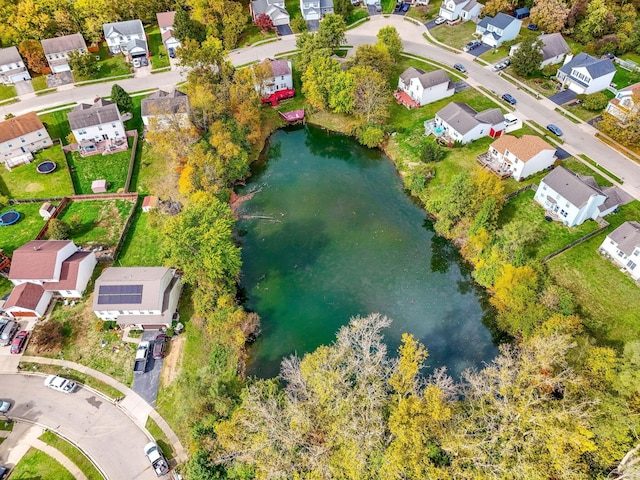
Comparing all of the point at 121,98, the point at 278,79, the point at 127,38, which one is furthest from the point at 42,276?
the point at 127,38

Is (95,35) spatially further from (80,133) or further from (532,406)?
(532,406)

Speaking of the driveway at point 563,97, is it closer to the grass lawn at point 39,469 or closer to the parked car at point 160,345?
the parked car at point 160,345

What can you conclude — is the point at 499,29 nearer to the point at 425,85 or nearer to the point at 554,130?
the point at 425,85

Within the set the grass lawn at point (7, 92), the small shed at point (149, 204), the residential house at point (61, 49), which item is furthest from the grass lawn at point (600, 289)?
the grass lawn at point (7, 92)

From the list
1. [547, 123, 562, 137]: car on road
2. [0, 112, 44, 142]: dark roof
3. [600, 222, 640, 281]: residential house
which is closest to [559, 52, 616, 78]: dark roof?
[547, 123, 562, 137]: car on road

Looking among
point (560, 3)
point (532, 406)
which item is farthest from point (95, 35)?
point (532, 406)
